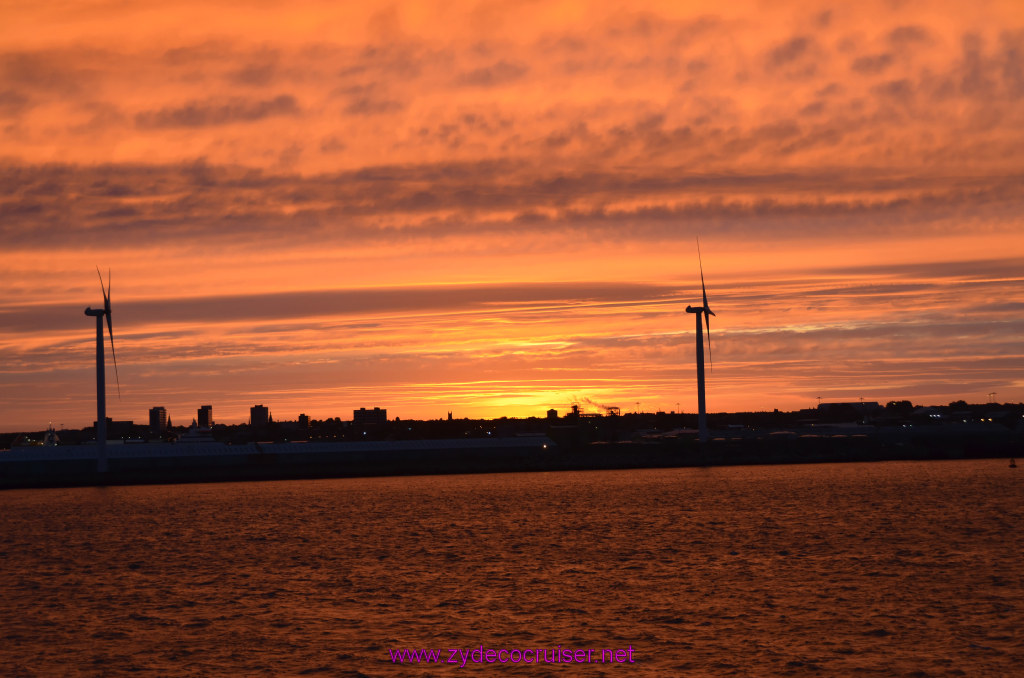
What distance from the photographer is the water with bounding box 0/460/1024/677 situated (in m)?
42.7

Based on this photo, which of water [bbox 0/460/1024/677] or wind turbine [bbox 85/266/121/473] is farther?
wind turbine [bbox 85/266/121/473]

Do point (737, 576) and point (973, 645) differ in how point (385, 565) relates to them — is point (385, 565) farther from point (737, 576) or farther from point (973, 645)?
point (973, 645)

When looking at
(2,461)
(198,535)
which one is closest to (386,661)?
(198,535)

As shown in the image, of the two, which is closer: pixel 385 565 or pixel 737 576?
pixel 737 576

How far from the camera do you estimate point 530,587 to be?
59719 mm

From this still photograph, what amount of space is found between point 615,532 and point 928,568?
30.4m

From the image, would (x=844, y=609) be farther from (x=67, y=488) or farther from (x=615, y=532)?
(x=67, y=488)

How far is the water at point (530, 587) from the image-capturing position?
42688 mm

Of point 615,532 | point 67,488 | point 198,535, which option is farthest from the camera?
point 67,488

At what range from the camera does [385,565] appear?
235 ft

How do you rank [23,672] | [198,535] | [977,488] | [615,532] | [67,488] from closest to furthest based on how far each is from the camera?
1. [23,672]
2. [615,532]
3. [198,535]
4. [977,488]
5. [67,488]

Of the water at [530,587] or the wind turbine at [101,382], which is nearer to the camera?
the water at [530,587]

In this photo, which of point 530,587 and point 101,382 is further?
point 101,382

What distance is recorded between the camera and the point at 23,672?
135 feet
